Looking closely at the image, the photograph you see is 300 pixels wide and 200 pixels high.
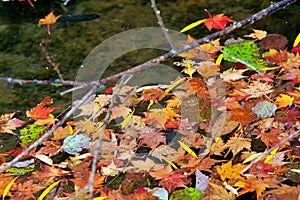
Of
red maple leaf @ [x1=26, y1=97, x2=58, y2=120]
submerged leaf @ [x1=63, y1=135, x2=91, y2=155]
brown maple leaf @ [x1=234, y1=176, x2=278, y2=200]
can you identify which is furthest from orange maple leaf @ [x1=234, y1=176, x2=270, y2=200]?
red maple leaf @ [x1=26, y1=97, x2=58, y2=120]

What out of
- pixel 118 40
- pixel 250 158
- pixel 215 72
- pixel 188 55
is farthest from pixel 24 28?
pixel 250 158

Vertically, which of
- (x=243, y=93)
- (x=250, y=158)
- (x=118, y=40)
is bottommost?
(x=250, y=158)

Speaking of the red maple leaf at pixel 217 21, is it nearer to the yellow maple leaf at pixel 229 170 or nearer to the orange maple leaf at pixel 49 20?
the orange maple leaf at pixel 49 20

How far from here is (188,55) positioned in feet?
9.03

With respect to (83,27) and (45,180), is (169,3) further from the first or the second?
(45,180)

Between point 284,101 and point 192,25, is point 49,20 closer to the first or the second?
point 192,25

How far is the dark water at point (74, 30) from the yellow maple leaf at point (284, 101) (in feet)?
2.46

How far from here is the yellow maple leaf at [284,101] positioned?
227 centimetres

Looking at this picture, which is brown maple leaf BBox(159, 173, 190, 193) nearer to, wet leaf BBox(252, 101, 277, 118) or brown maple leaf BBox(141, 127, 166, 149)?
brown maple leaf BBox(141, 127, 166, 149)

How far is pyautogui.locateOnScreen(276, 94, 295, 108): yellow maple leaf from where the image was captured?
2.27m

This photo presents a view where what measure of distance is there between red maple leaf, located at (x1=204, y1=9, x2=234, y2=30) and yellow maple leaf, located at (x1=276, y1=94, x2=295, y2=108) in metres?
0.96

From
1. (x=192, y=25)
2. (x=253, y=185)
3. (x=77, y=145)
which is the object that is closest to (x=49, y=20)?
(x=192, y=25)

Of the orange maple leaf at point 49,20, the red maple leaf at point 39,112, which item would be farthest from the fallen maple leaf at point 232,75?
the orange maple leaf at point 49,20

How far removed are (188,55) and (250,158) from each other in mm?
945
